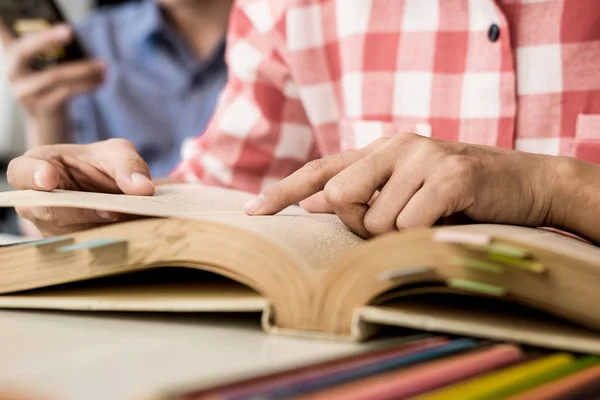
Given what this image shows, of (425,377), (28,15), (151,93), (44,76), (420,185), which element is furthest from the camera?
(151,93)

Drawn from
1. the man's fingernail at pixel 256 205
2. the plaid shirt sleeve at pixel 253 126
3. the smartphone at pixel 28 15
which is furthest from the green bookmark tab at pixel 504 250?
the smartphone at pixel 28 15

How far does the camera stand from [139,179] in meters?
0.54

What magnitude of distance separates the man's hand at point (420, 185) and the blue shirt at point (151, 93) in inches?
43.5

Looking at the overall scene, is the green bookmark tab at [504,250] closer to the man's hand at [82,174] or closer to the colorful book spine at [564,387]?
the colorful book spine at [564,387]

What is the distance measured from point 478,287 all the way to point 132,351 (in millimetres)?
177

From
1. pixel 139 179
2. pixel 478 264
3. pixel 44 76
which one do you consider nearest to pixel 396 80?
pixel 139 179

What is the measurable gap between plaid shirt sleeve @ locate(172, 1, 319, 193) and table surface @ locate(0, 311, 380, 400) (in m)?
0.46

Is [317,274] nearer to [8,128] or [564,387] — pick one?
[564,387]

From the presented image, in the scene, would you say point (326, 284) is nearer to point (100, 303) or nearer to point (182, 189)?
point (100, 303)

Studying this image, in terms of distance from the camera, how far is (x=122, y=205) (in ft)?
1.41

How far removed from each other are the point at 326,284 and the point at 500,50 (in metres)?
0.43

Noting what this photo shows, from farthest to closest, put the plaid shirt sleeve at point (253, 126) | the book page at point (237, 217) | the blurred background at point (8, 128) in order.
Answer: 1. the blurred background at point (8, 128)
2. the plaid shirt sleeve at point (253, 126)
3. the book page at point (237, 217)

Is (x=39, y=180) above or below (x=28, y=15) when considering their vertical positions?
below

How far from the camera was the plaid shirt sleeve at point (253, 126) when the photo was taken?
0.89 metres
